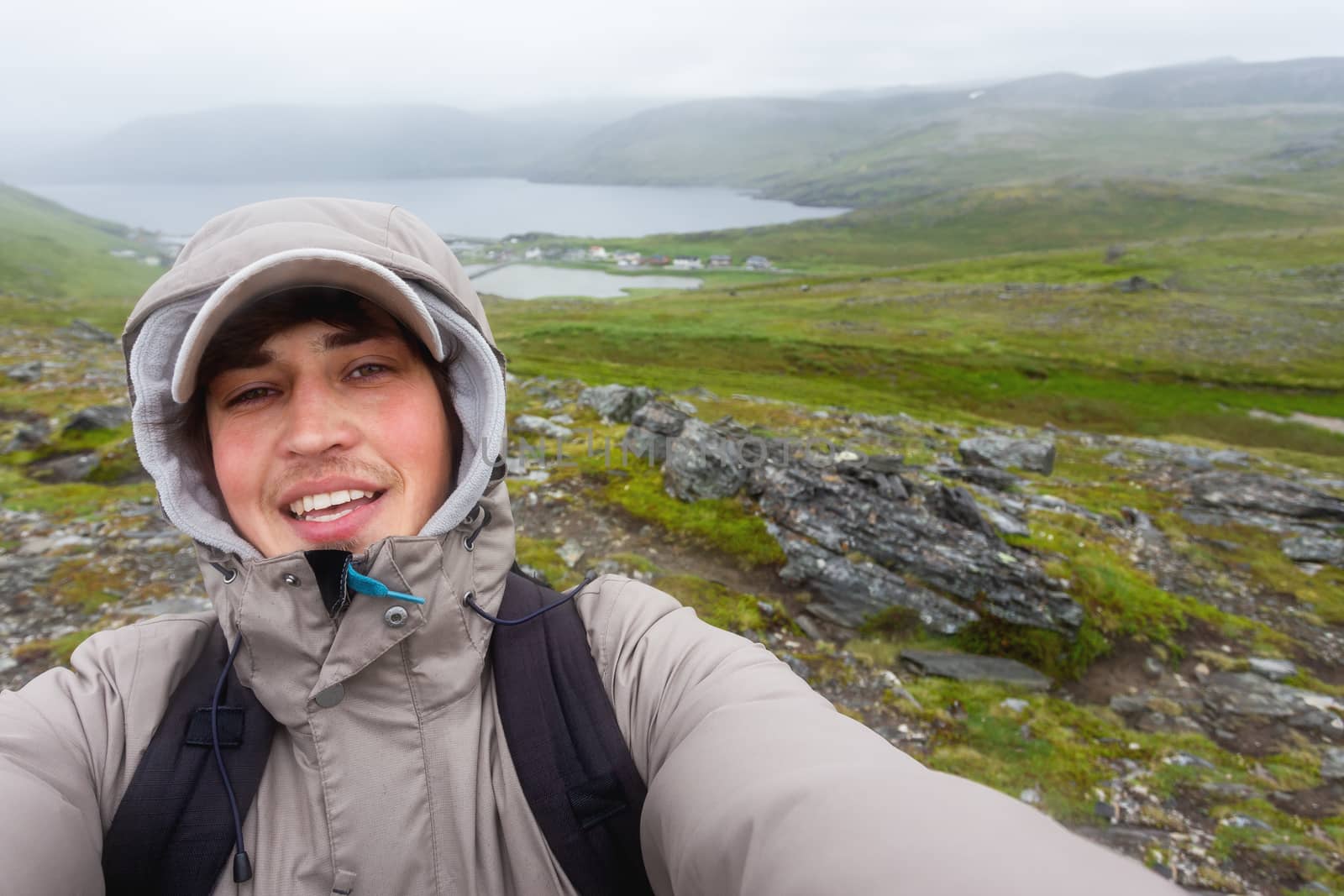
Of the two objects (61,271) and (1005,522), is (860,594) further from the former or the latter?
(61,271)

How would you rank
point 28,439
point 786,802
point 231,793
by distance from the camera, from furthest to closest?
point 28,439, point 231,793, point 786,802

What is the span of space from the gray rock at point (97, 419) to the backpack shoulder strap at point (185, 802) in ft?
75.6

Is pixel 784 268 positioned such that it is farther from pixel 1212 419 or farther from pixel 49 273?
pixel 49 273

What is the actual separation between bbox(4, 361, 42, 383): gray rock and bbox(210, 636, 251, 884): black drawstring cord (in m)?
36.2

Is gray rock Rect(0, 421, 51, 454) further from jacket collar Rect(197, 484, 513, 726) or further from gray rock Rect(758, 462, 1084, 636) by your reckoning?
jacket collar Rect(197, 484, 513, 726)

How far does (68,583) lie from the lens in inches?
380

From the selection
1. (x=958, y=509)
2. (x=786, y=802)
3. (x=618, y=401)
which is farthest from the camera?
(x=618, y=401)

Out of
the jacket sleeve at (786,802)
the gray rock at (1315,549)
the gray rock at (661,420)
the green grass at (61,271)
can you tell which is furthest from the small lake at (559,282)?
the jacket sleeve at (786,802)

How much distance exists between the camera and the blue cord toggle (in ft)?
8.35

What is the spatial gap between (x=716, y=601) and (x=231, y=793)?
8213 mm

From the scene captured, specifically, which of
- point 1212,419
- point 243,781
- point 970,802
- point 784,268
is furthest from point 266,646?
point 784,268

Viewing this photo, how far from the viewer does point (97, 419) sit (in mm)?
19438

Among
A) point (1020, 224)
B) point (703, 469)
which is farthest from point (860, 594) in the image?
point (1020, 224)

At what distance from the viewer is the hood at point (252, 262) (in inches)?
103
